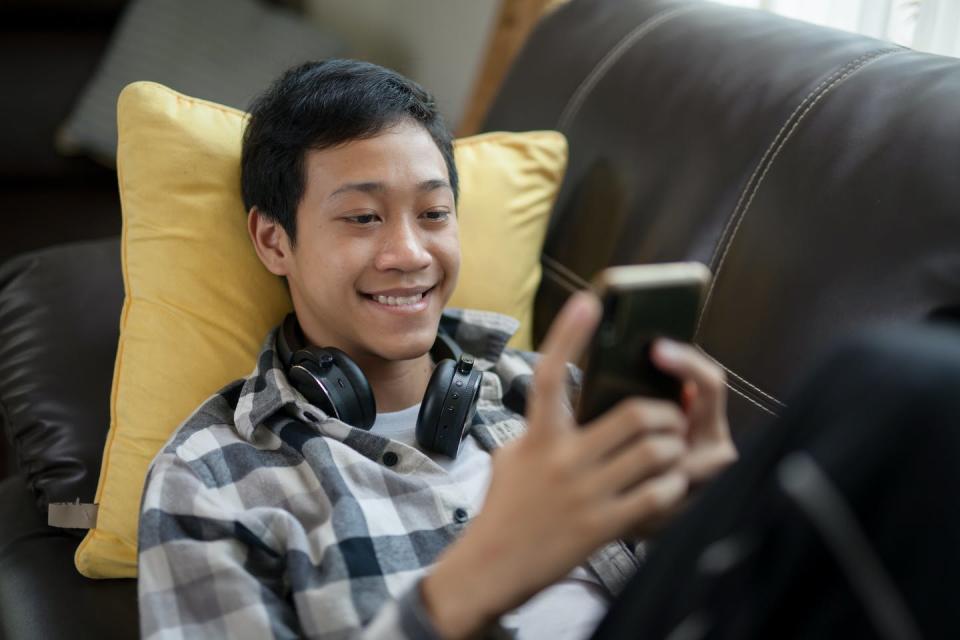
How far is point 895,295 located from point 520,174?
0.66m

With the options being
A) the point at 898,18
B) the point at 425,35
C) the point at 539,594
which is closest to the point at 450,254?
the point at 539,594

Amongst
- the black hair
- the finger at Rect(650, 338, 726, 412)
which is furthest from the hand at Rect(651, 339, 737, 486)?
the black hair

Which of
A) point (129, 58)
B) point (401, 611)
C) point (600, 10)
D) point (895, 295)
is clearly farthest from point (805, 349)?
point (129, 58)

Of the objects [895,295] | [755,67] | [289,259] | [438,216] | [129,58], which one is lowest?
[129,58]

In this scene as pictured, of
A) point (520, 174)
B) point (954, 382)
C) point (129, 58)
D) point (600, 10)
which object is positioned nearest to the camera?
point (954, 382)

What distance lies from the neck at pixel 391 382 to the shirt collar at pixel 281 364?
106mm

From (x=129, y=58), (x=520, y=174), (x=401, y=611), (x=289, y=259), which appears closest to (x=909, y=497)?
(x=401, y=611)

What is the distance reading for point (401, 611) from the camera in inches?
30.6

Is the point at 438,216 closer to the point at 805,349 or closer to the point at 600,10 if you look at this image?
the point at 805,349

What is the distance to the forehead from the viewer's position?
1235 millimetres

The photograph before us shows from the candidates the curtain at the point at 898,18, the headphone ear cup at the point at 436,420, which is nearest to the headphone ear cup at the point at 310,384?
the headphone ear cup at the point at 436,420

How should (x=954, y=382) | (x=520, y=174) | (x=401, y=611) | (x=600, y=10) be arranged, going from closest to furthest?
(x=954, y=382)
(x=401, y=611)
(x=520, y=174)
(x=600, y=10)

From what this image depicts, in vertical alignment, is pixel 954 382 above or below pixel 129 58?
above

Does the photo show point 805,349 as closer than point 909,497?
No
